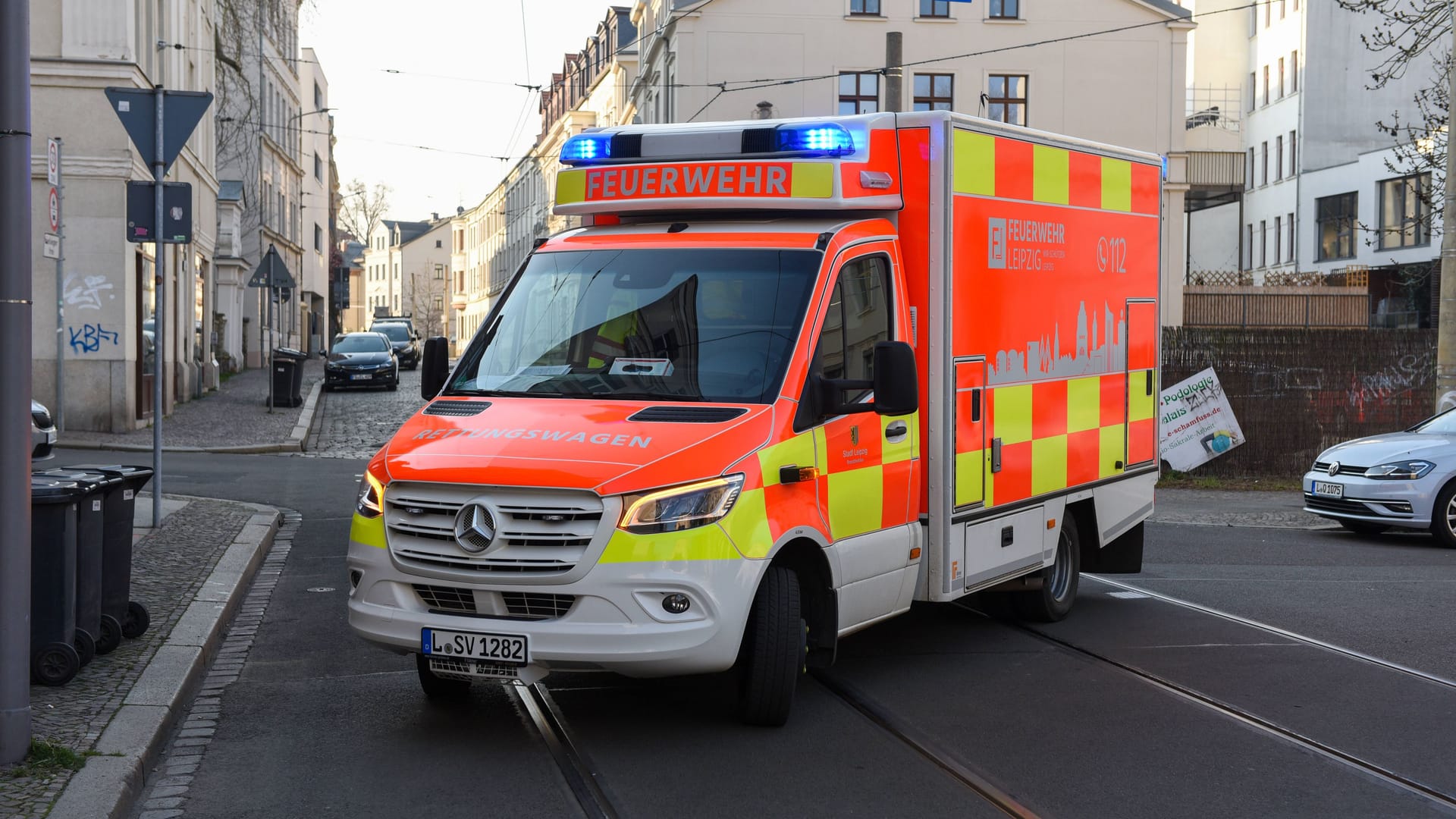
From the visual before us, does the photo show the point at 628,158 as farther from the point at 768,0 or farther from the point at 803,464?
the point at 768,0

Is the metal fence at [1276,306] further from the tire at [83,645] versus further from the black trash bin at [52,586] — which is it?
the black trash bin at [52,586]

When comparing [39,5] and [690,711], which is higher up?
[39,5]

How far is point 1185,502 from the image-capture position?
18516 millimetres

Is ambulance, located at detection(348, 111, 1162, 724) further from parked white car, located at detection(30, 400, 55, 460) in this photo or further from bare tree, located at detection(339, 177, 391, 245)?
bare tree, located at detection(339, 177, 391, 245)

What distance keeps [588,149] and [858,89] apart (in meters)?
39.0

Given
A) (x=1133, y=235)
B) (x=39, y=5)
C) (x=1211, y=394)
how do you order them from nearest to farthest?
1. (x=1133, y=235)
2. (x=1211, y=394)
3. (x=39, y=5)

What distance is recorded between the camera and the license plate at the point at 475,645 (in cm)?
604

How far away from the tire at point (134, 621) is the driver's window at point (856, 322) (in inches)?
151

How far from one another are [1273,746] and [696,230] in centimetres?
350

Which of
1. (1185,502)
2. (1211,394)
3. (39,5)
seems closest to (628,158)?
(1185,502)

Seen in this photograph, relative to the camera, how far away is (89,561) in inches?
284

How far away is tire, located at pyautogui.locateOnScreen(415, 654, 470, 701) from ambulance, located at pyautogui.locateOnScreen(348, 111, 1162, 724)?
0.04 feet

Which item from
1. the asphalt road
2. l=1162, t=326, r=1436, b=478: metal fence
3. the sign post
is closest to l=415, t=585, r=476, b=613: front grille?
the asphalt road

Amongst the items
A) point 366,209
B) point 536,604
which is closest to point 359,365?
point 536,604
